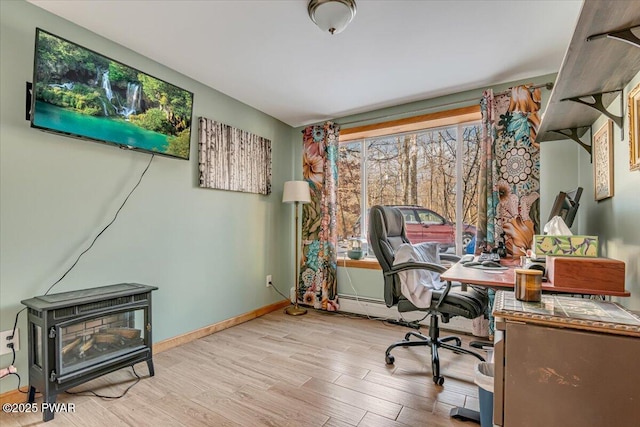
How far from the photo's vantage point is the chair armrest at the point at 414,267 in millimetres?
2035

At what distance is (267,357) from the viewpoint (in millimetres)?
2426

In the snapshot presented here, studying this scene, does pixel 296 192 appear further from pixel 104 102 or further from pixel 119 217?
pixel 104 102

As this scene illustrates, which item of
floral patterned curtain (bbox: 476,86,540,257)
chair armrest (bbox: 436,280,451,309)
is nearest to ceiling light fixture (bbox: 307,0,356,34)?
floral patterned curtain (bbox: 476,86,540,257)

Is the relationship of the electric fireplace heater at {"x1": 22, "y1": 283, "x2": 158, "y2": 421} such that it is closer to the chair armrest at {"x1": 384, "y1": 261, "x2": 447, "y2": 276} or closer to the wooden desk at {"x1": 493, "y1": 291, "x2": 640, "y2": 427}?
the chair armrest at {"x1": 384, "y1": 261, "x2": 447, "y2": 276}

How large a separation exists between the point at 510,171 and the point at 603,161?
0.93 meters

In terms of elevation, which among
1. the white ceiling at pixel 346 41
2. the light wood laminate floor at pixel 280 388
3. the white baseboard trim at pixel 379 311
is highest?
the white ceiling at pixel 346 41

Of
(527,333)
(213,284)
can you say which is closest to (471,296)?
(527,333)

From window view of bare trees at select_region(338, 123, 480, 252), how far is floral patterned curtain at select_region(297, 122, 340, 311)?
0.91 ft

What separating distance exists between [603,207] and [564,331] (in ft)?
4.62

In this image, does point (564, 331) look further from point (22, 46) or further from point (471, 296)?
point (22, 46)

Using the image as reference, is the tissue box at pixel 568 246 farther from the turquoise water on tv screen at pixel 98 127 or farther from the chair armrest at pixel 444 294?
the turquoise water on tv screen at pixel 98 127

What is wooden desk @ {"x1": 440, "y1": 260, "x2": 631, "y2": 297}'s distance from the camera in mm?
1287

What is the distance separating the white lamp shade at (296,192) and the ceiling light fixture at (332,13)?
190cm

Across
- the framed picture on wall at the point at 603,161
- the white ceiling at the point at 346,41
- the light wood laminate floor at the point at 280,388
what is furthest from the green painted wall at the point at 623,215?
the light wood laminate floor at the point at 280,388
